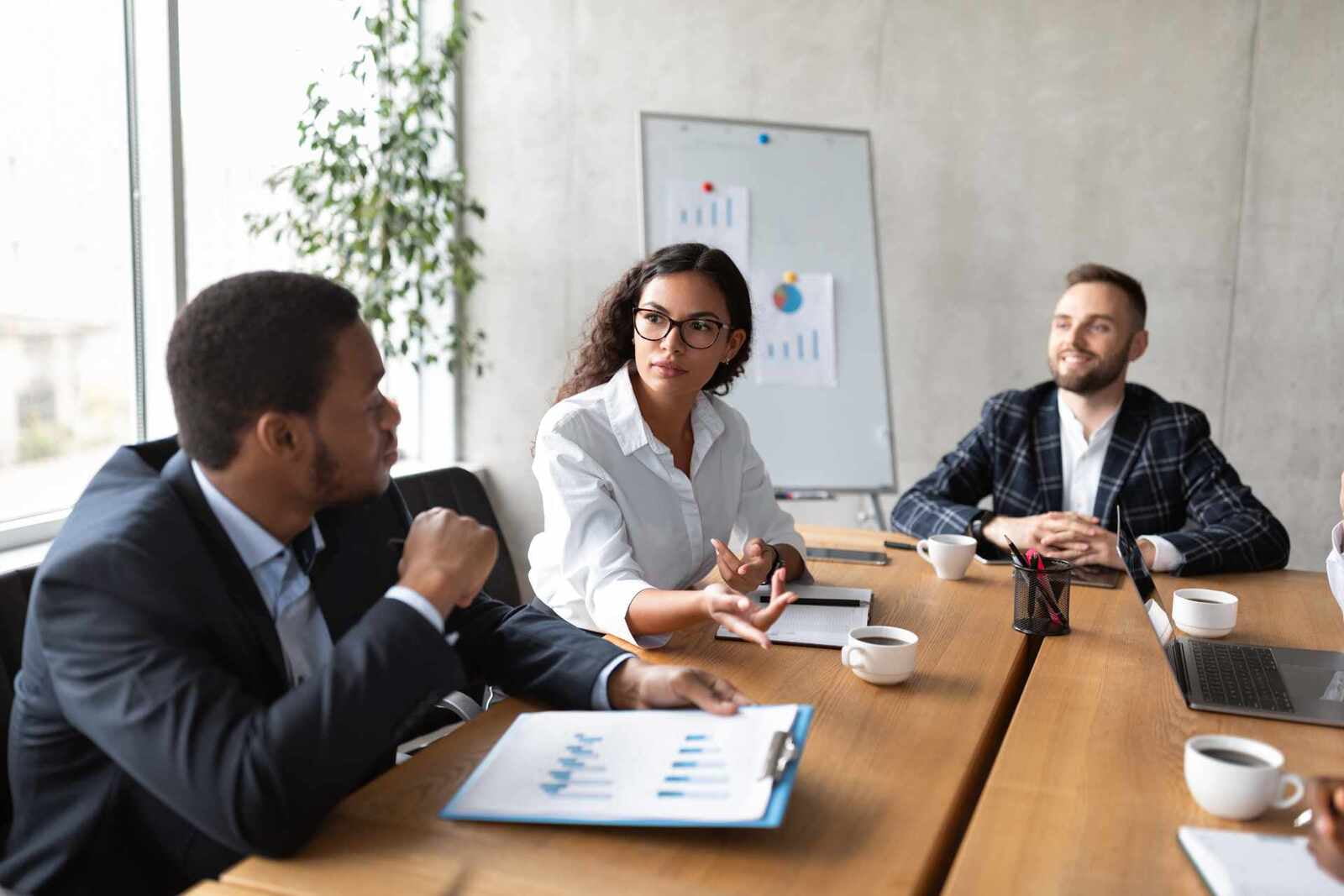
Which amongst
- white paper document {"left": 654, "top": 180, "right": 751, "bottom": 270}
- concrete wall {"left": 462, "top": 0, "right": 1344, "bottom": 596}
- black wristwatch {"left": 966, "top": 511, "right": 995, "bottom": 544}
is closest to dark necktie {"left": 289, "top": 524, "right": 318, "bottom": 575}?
black wristwatch {"left": 966, "top": 511, "right": 995, "bottom": 544}

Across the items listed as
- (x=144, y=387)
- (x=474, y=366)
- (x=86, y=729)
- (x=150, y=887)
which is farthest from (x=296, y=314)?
(x=474, y=366)

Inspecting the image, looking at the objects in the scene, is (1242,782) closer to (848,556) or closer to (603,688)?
(603,688)

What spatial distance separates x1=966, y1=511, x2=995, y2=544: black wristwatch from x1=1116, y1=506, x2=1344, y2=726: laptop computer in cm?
58

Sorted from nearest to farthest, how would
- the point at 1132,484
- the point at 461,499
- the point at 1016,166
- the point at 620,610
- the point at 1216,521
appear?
1. the point at 620,610
2. the point at 1216,521
3. the point at 1132,484
4. the point at 461,499
5. the point at 1016,166

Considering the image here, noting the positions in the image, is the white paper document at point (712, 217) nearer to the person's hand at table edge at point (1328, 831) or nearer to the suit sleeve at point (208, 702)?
the suit sleeve at point (208, 702)

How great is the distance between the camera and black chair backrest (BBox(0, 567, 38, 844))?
4.85 feet

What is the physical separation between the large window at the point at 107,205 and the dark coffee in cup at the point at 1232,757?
8.38ft

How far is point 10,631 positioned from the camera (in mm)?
1546

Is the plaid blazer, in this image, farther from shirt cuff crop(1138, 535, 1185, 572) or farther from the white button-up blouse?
the white button-up blouse

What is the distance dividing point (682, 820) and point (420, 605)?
1.14 ft

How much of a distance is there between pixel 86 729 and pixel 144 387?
6.94 feet

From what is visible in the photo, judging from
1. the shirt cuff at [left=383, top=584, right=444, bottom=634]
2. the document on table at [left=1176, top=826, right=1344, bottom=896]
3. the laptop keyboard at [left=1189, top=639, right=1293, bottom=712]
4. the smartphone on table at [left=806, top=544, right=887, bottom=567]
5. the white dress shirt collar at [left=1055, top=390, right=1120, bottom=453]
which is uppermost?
the white dress shirt collar at [left=1055, top=390, right=1120, bottom=453]

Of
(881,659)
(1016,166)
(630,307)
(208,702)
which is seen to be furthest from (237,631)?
(1016,166)

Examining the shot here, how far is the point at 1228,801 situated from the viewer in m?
1.09
